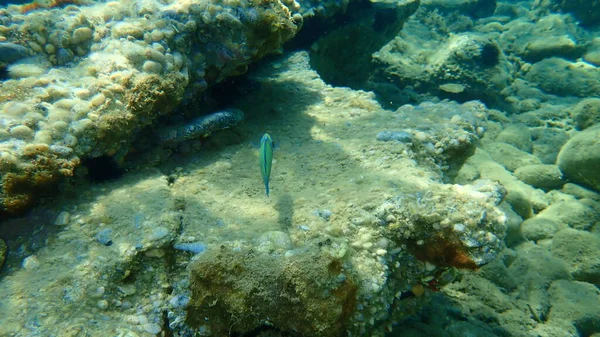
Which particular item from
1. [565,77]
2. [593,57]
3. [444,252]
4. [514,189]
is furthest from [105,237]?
[593,57]

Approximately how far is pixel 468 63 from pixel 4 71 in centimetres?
779

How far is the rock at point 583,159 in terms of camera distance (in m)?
5.13

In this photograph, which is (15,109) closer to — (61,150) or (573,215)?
(61,150)

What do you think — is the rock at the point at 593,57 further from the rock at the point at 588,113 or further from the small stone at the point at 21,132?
the small stone at the point at 21,132

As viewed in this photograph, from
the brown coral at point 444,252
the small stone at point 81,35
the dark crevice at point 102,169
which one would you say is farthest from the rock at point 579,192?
the small stone at point 81,35

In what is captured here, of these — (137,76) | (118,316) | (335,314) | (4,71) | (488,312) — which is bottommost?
(488,312)

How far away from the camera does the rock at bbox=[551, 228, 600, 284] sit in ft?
13.7

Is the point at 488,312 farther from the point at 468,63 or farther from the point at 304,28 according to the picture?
the point at 468,63

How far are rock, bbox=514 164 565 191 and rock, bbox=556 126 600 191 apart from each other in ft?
0.43

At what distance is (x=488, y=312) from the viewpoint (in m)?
3.16

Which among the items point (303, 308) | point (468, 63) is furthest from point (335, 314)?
point (468, 63)

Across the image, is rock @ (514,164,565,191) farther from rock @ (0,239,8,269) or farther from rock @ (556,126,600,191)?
rock @ (0,239,8,269)

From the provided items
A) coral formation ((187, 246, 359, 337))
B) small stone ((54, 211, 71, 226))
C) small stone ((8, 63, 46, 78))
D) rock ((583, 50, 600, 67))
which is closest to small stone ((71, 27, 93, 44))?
small stone ((8, 63, 46, 78))

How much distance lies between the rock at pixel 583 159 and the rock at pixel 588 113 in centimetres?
163
